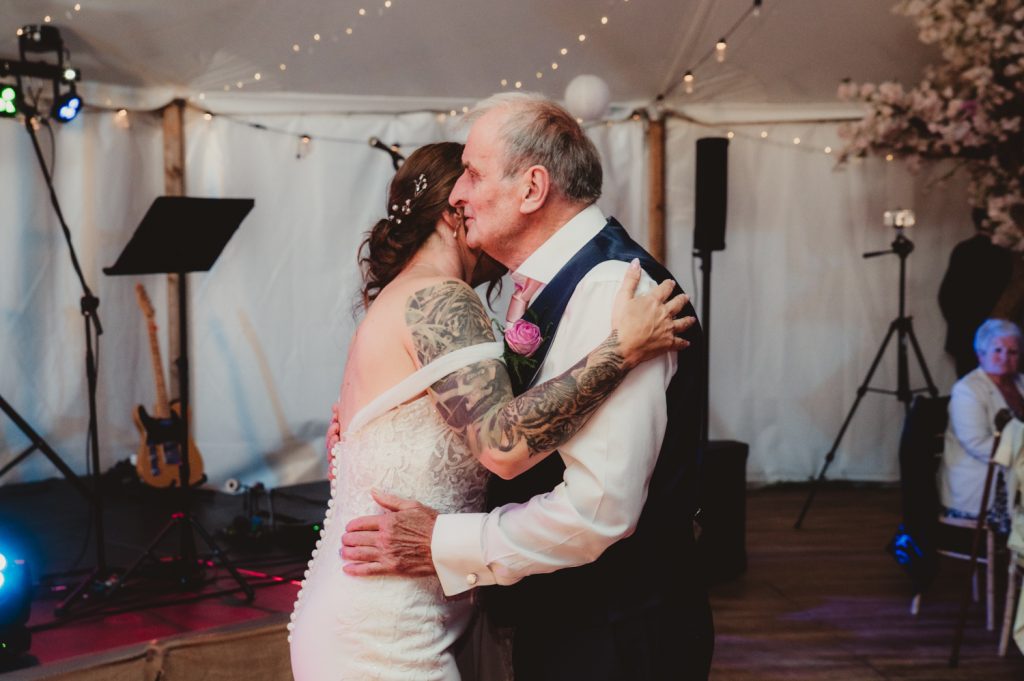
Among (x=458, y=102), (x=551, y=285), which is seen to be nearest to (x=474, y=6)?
(x=458, y=102)

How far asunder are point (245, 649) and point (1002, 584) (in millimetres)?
3515

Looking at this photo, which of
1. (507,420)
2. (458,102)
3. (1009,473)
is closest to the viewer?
(507,420)

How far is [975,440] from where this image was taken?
444 cm

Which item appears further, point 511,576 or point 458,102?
point 458,102

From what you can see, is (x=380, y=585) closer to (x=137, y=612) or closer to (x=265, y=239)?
(x=137, y=612)

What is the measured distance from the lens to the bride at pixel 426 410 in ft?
4.90

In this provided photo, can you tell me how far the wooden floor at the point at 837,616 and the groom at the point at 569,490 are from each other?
223 cm

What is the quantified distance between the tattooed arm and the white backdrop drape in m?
4.21

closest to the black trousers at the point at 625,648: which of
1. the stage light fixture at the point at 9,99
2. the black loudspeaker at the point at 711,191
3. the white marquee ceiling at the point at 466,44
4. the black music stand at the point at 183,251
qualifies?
the black music stand at the point at 183,251

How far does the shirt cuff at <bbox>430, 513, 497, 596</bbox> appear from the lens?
5.16 feet

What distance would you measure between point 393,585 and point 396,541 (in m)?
0.10

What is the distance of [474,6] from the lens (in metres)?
5.54

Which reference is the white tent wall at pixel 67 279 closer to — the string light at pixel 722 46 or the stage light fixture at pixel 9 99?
the stage light fixture at pixel 9 99

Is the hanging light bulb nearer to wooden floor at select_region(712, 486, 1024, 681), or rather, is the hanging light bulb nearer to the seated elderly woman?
wooden floor at select_region(712, 486, 1024, 681)
